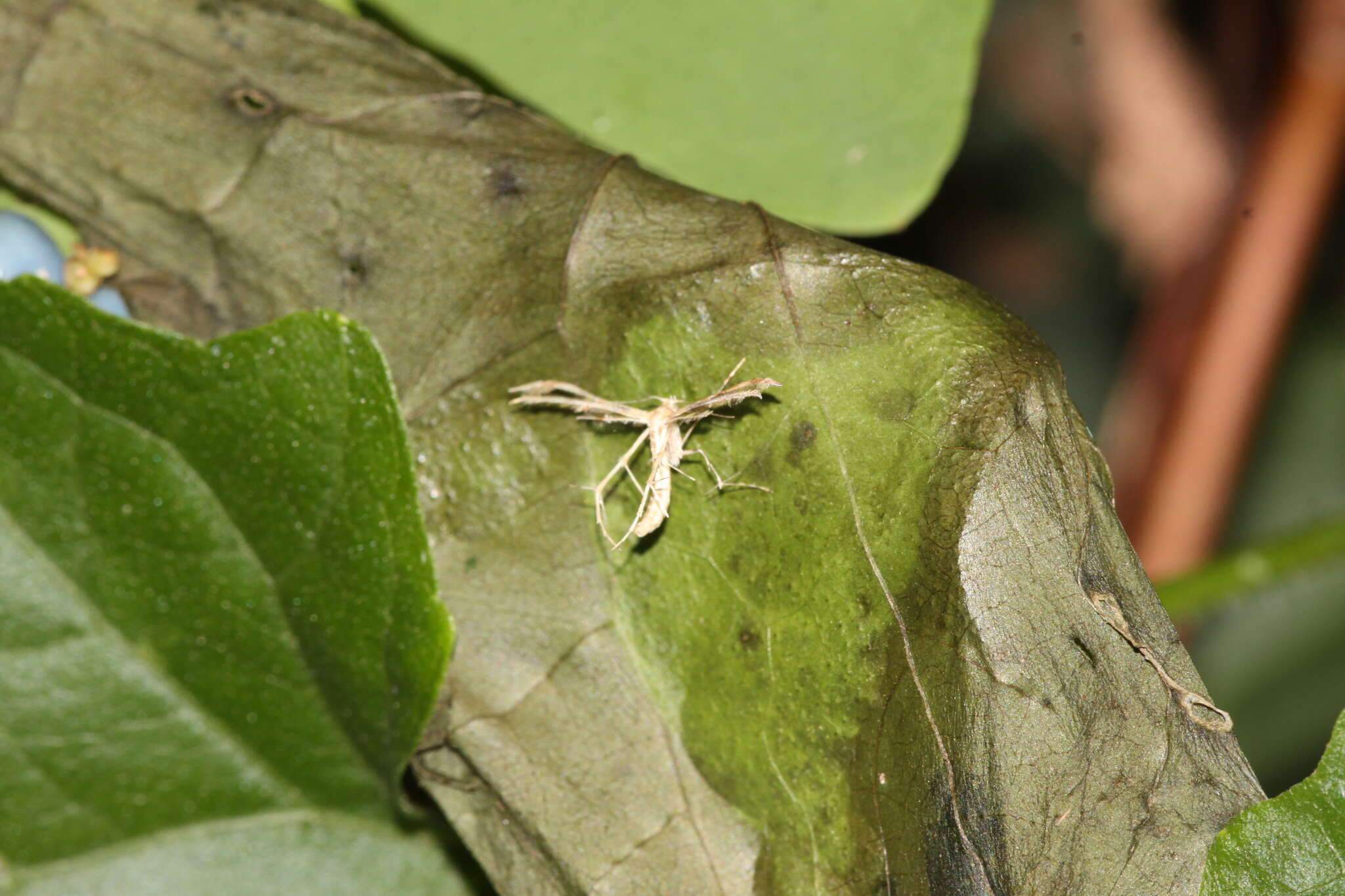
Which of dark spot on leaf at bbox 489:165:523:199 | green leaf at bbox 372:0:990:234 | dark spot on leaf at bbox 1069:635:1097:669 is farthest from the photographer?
green leaf at bbox 372:0:990:234

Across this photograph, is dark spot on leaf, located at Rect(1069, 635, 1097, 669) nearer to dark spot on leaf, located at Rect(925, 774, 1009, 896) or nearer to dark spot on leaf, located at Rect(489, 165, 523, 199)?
dark spot on leaf, located at Rect(925, 774, 1009, 896)

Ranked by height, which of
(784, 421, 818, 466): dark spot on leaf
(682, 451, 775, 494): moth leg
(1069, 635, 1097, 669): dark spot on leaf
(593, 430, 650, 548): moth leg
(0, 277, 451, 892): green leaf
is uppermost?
(784, 421, 818, 466): dark spot on leaf

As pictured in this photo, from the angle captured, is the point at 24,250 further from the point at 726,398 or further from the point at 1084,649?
the point at 1084,649

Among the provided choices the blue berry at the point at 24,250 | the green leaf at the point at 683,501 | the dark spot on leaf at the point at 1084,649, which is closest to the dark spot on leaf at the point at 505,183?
the green leaf at the point at 683,501

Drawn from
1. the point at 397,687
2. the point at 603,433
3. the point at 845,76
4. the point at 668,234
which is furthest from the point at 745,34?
the point at 397,687

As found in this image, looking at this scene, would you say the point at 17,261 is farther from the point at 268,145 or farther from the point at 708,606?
the point at 708,606

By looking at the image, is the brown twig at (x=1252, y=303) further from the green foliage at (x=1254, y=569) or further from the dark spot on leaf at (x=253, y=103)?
the dark spot on leaf at (x=253, y=103)

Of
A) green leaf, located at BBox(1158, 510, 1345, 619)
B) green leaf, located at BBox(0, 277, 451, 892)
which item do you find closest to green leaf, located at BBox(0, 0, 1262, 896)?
green leaf, located at BBox(0, 277, 451, 892)
